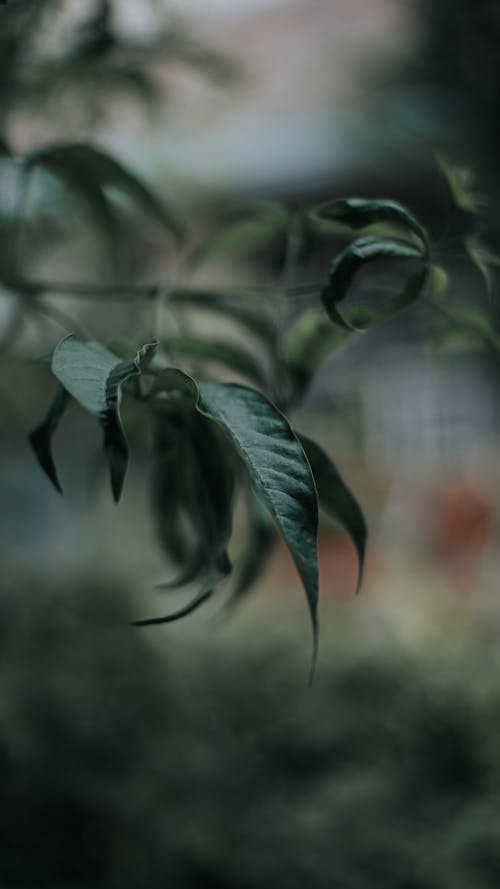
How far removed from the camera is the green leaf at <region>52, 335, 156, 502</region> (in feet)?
1.03

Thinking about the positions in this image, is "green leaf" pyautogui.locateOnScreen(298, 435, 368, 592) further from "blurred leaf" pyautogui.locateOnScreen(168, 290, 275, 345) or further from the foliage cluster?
"blurred leaf" pyautogui.locateOnScreen(168, 290, 275, 345)

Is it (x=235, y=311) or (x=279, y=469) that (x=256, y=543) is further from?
(x=279, y=469)

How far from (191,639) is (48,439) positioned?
1445mm

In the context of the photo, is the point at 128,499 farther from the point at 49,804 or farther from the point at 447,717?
the point at 49,804

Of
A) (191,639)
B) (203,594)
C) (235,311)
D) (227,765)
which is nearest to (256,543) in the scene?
(235,311)

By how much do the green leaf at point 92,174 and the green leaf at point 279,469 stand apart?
0.76 feet

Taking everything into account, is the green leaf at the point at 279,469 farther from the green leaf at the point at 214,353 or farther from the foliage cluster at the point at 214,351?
the green leaf at the point at 214,353

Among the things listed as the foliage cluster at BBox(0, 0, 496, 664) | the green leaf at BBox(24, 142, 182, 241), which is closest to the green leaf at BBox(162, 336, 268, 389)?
the foliage cluster at BBox(0, 0, 496, 664)

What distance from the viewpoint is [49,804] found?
862 millimetres

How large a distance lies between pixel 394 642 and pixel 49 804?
1078 millimetres

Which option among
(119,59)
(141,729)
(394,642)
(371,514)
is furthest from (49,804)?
(371,514)

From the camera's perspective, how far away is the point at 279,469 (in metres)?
0.32

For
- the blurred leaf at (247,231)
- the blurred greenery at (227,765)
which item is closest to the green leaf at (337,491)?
the blurred leaf at (247,231)

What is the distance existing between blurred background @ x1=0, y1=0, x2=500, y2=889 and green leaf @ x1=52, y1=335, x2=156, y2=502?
0.19m
